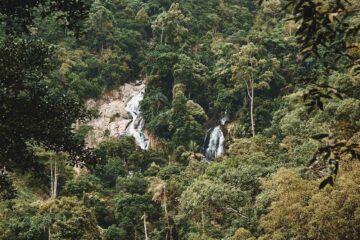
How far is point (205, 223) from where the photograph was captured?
2527cm

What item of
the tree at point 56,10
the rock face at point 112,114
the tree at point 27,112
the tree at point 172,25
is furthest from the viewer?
the tree at point 172,25

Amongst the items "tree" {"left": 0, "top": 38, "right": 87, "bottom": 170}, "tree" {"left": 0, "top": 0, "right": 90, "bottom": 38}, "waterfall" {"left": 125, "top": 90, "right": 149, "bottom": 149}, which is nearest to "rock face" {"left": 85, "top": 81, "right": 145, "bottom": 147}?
"waterfall" {"left": 125, "top": 90, "right": 149, "bottom": 149}

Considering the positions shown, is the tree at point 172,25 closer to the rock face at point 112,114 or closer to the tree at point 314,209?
the rock face at point 112,114

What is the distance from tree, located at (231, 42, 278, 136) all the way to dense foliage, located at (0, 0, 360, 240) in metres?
0.13

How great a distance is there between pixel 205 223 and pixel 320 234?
988cm

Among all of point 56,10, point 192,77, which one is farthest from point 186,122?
point 56,10

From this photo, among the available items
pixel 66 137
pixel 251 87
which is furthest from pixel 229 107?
pixel 66 137

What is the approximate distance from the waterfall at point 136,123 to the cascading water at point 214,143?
5888mm

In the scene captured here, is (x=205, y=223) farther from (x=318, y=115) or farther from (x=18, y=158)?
(x=18, y=158)

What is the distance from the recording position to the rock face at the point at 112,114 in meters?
44.2

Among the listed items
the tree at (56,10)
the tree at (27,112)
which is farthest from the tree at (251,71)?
the tree at (56,10)

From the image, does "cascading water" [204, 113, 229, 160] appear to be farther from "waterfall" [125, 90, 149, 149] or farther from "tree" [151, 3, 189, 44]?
"tree" [151, 3, 189, 44]

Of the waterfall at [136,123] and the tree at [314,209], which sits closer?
the tree at [314,209]

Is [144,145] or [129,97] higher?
[129,97]
